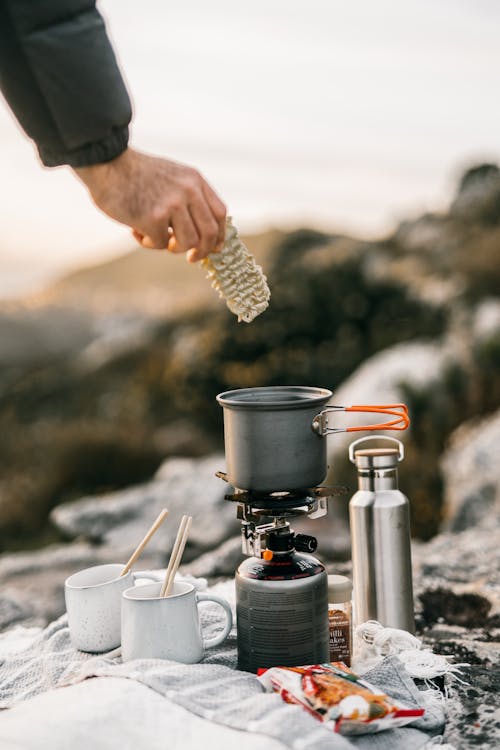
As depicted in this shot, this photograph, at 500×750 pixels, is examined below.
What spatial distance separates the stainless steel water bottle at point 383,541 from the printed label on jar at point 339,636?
200 millimetres

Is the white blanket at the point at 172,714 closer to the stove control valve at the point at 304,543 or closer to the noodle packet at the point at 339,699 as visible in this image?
the noodle packet at the point at 339,699

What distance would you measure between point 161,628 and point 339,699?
555 mm

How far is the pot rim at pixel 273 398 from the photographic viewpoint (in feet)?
8.00

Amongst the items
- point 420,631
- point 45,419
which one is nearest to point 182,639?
point 420,631

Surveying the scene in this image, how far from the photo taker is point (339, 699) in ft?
7.27

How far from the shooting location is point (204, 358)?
10.1m

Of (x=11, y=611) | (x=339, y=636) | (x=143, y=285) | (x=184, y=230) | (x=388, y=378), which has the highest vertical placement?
(x=184, y=230)

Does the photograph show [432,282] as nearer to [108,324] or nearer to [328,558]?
[328,558]

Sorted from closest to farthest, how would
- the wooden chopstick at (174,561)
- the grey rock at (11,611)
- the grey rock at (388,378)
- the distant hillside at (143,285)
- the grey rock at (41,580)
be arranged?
the wooden chopstick at (174,561)
the grey rock at (11,611)
the grey rock at (41,580)
the grey rock at (388,378)
the distant hillside at (143,285)

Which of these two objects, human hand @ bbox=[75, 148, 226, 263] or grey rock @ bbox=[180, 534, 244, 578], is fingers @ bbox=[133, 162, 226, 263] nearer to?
human hand @ bbox=[75, 148, 226, 263]

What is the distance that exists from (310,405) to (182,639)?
0.78 m

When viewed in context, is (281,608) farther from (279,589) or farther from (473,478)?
(473,478)

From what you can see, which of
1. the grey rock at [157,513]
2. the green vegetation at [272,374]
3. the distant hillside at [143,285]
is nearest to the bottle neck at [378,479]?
the grey rock at [157,513]

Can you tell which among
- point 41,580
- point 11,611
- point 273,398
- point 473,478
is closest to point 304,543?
point 273,398
